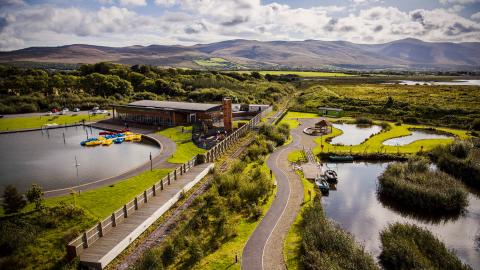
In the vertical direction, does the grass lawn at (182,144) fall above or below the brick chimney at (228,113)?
below

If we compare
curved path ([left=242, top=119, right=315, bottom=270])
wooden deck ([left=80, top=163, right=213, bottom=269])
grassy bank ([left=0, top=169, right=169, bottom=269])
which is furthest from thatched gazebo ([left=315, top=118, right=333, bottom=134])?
grassy bank ([left=0, top=169, right=169, bottom=269])

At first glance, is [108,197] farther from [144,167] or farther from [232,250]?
[232,250]

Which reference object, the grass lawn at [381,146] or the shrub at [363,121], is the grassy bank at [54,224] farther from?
the shrub at [363,121]

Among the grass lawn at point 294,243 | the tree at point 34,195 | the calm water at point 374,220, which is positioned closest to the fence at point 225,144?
the grass lawn at point 294,243

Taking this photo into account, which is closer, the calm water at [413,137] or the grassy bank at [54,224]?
the grassy bank at [54,224]

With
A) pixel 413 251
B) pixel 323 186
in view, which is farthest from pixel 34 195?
pixel 413 251

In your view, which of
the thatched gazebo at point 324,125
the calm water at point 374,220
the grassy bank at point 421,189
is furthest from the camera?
the thatched gazebo at point 324,125
